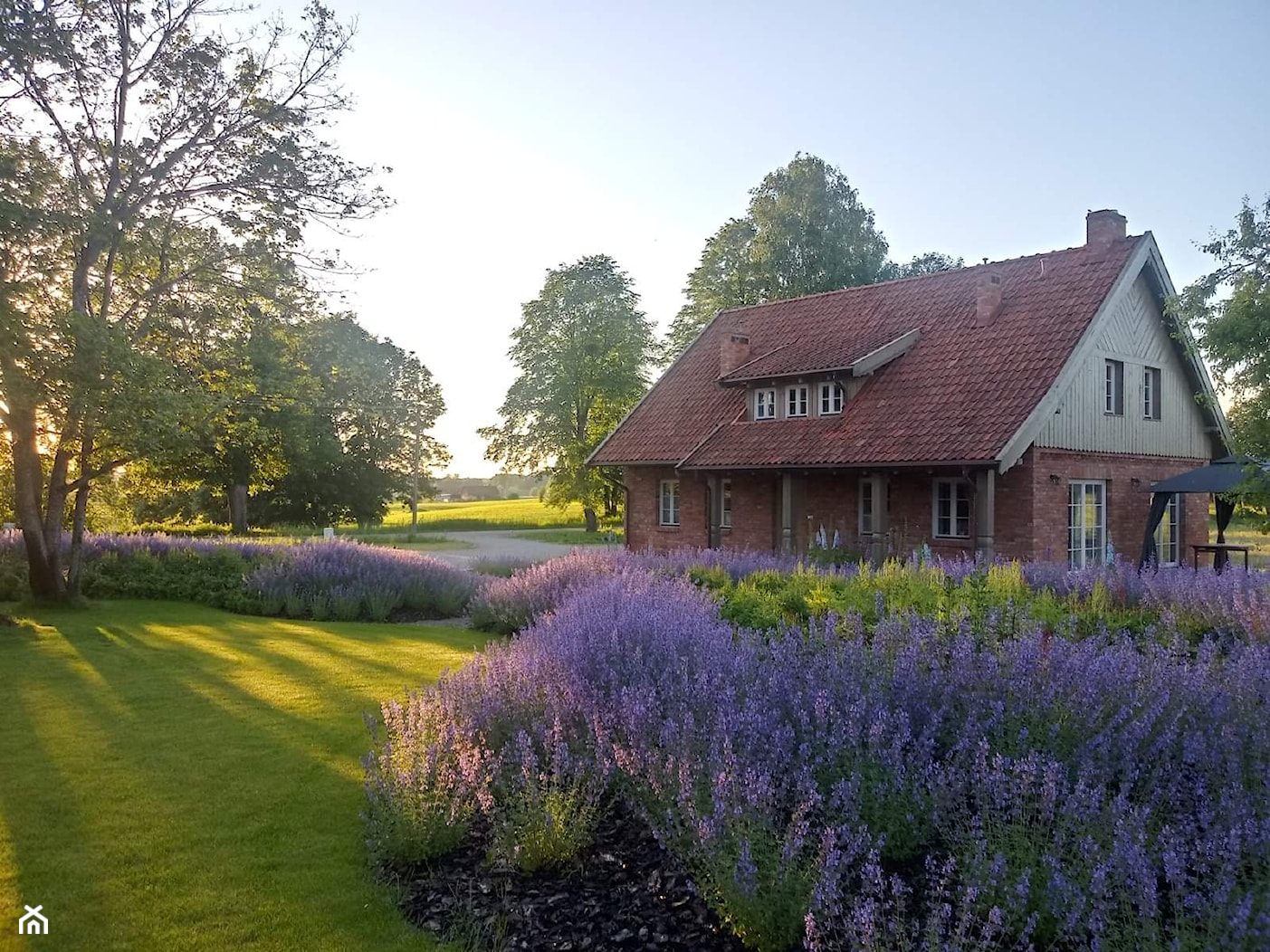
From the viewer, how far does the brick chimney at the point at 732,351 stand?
78.1ft

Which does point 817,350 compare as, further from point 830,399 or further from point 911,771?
point 911,771

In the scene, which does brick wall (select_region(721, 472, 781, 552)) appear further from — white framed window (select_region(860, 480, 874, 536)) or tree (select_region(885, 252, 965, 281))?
tree (select_region(885, 252, 965, 281))

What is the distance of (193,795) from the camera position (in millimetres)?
5898

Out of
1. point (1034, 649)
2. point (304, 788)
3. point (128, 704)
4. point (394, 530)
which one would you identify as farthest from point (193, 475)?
point (1034, 649)

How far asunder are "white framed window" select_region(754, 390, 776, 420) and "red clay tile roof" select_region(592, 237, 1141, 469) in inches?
11.5

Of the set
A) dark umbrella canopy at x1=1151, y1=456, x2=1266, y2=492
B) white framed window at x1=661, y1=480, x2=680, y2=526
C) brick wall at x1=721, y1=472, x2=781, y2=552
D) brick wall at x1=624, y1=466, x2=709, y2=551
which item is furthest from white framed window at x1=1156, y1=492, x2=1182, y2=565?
white framed window at x1=661, y1=480, x2=680, y2=526

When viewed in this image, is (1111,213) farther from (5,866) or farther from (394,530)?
(394,530)

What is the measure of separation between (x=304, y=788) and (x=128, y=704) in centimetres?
326

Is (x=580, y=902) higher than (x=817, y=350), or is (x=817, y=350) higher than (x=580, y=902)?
(x=817, y=350)

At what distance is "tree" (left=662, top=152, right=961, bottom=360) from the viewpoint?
37.3 metres

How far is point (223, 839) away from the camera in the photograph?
17.0 feet

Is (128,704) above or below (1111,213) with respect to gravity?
below

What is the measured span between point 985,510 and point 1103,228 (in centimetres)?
718

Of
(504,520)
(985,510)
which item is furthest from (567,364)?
(985,510)
